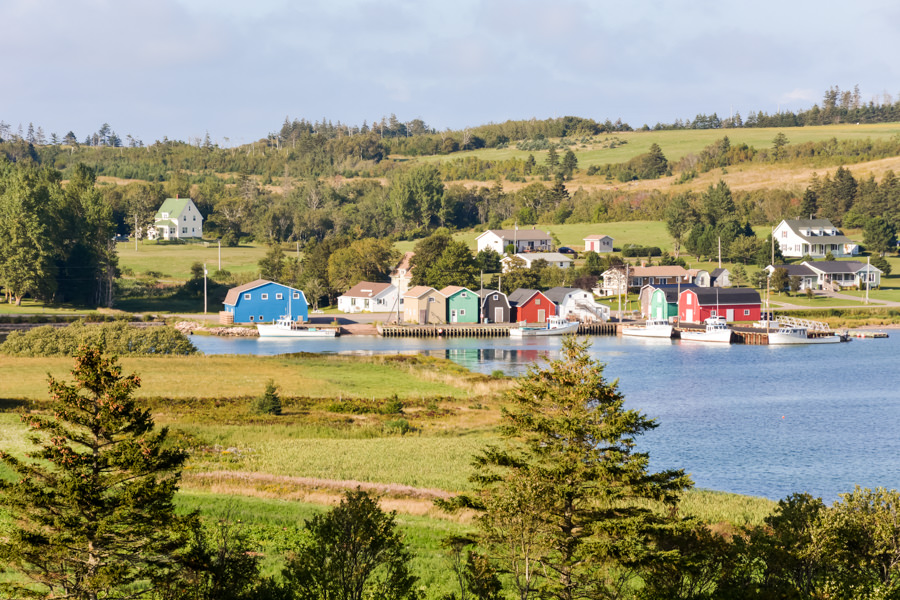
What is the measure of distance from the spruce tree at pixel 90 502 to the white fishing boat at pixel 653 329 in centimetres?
7520

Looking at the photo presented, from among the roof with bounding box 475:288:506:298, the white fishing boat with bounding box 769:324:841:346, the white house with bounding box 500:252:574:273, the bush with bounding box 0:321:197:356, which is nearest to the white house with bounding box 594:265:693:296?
the white house with bounding box 500:252:574:273

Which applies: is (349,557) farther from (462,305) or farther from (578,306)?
(578,306)

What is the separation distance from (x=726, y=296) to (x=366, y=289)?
37316 millimetres

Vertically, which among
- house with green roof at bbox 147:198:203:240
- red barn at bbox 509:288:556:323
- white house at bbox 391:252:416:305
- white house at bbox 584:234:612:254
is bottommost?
red barn at bbox 509:288:556:323

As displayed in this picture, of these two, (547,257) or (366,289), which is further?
(547,257)

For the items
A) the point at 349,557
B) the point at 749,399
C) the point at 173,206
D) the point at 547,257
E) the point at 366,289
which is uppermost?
the point at 173,206

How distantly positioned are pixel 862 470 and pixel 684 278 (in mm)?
70462

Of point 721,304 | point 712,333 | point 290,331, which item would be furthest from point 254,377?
point 721,304

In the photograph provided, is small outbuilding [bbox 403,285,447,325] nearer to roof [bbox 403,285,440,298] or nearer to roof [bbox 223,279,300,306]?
roof [bbox 403,285,440,298]

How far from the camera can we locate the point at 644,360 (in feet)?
223

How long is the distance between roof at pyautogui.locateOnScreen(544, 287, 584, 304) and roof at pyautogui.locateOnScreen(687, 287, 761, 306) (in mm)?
12000

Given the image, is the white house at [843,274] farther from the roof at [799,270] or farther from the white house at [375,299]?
the white house at [375,299]

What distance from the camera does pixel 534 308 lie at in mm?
91062

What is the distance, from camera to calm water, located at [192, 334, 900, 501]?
110 feet
